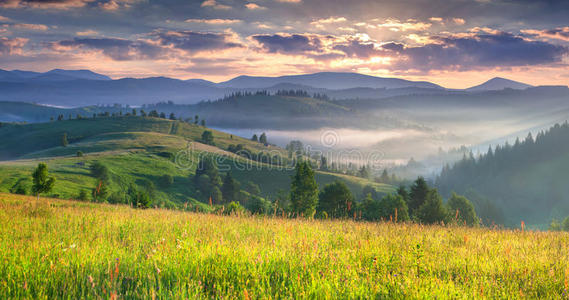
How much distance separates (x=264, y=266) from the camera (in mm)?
5328

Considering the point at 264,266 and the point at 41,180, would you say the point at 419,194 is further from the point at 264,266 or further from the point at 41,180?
the point at 264,266

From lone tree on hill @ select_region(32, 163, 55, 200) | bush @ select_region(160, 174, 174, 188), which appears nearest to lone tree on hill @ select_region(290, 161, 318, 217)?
lone tree on hill @ select_region(32, 163, 55, 200)

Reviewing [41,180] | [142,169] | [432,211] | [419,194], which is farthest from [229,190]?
[432,211]

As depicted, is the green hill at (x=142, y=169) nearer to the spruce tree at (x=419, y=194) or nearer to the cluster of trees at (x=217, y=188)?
the cluster of trees at (x=217, y=188)

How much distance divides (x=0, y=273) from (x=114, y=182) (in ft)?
405

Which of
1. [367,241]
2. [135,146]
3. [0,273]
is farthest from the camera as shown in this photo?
[135,146]

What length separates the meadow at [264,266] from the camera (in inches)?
174

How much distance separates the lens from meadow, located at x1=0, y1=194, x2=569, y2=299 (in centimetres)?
442

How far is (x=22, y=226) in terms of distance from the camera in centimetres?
775

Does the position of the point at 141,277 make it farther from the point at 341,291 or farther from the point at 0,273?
the point at 341,291

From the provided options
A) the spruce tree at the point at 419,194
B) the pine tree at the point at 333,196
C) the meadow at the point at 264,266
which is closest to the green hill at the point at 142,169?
the pine tree at the point at 333,196

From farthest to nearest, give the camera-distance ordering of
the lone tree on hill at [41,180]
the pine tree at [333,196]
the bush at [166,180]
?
the bush at [166,180]
the pine tree at [333,196]
the lone tree on hill at [41,180]

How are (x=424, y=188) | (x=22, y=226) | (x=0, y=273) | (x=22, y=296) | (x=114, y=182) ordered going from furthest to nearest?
1. (x=114, y=182)
2. (x=424, y=188)
3. (x=22, y=226)
4. (x=0, y=273)
5. (x=22, y=296)

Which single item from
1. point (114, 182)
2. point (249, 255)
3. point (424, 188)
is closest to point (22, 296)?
point (249, 255)
